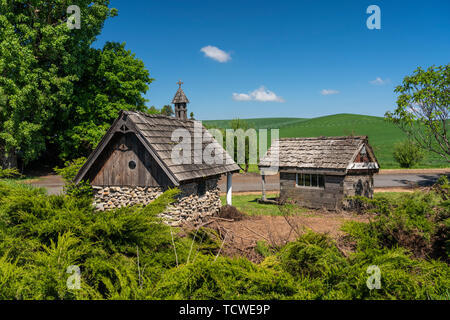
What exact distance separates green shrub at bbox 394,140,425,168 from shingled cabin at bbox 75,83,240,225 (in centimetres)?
3103

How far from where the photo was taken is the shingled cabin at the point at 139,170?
10578 millimetres

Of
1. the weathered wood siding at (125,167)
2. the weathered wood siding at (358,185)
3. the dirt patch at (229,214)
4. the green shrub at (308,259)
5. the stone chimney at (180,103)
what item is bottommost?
the dirt patch at (229,214)

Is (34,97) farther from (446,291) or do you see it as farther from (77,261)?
(446,291)

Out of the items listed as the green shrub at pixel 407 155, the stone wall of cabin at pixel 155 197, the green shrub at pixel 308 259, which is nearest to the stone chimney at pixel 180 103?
the stone wall of cabin at pixel 155 197

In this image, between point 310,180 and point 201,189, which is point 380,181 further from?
point 201,189

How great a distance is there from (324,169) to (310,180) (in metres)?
1.35

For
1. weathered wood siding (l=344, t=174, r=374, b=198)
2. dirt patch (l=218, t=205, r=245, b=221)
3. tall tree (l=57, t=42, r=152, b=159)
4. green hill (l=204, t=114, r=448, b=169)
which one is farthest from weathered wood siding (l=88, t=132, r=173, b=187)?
green hill (l=204, t=114, r=448, b=169)

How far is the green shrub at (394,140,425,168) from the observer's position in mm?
33031

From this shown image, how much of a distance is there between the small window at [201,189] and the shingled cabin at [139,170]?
48cm

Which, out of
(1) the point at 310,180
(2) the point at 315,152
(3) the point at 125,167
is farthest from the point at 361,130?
(3) the point at 125,167

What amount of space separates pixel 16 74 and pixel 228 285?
25510 mm

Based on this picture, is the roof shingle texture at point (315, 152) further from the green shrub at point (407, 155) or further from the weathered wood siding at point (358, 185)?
the green shrub at point (407, 155)

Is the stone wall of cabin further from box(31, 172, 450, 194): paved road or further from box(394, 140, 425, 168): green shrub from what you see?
box(394, 140, 425, 168): green shrub
